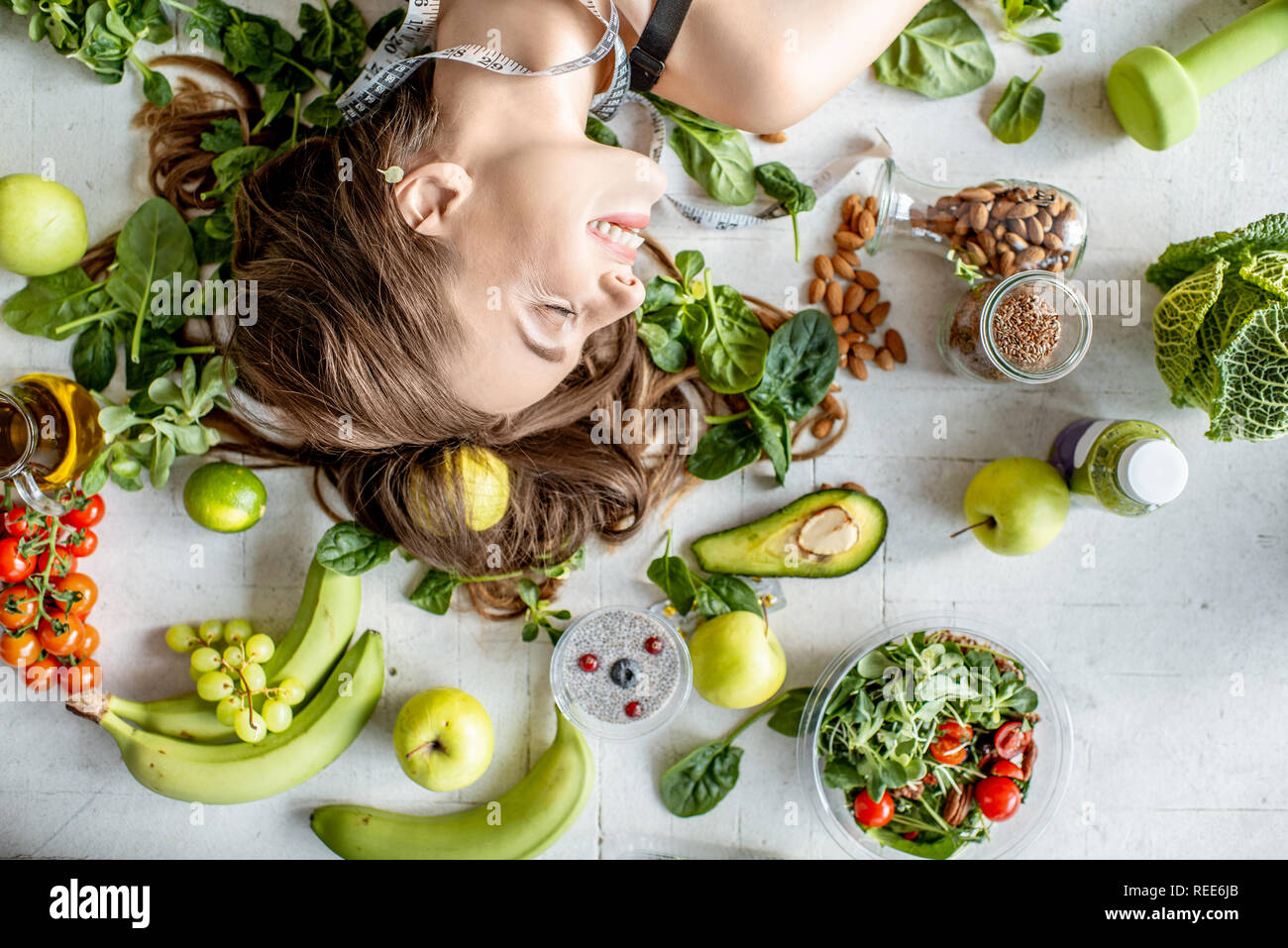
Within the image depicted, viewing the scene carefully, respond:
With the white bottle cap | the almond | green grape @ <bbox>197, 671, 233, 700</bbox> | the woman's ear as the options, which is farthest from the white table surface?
the woman's ear

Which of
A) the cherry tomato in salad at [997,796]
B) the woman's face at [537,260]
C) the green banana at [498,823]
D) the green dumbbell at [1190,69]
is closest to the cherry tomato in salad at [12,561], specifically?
the green banana at [498,823]

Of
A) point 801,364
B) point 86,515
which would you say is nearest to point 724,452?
point 801,364

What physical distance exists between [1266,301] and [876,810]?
84 cm

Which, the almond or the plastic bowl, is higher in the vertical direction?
the almond

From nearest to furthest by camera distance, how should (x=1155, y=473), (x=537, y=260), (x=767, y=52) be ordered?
(x=537, y=260) < (x=767, y=52) < (x=1155, y=473)

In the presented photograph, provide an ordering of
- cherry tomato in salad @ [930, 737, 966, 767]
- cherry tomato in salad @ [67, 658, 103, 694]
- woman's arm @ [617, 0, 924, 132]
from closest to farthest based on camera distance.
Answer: woman's arm @ [617, 0, 924, 132] < cherry tomato in salad @ [930, 737, 966, 767] < cherry tomato in salad @ [67, 658, 103, 694]

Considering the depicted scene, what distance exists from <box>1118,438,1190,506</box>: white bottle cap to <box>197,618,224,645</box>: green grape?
1.33 meters

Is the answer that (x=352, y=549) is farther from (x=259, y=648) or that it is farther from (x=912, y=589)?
(x=912, y=589)

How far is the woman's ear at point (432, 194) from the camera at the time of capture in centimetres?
95

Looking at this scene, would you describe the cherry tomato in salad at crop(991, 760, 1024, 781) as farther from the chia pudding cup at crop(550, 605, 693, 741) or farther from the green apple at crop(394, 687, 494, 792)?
the green apple at crop(394, 687, 494, 792)

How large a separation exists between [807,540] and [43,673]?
3.85ft

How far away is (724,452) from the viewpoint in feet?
4.45

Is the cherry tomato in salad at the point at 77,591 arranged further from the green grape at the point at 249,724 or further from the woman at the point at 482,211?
the woman at the point at 482,211

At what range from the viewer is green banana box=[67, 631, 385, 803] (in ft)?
4.34
